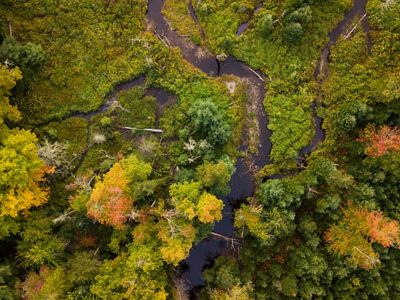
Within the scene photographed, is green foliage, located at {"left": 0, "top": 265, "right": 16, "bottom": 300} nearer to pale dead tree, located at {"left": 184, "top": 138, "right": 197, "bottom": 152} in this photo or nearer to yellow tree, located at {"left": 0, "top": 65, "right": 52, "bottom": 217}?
yellow tree, located at {"left": 0, "top": 65, "right": 52, "bottom": 217}

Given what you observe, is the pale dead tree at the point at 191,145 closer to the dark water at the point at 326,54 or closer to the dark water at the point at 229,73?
the dark water at the point at 229,73

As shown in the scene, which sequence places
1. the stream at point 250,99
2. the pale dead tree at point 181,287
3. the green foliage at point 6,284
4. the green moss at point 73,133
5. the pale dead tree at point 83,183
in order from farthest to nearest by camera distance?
the stream at point 250,99 → the green moss at point 73,133 → the pale dead tree at point 181,287 → the pale dead tree at point 83,183 → the green foliage at point 6,284

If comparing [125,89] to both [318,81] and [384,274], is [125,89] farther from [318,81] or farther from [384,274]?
[384,274]

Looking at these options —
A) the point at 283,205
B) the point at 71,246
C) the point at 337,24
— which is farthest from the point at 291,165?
the point at 71,246

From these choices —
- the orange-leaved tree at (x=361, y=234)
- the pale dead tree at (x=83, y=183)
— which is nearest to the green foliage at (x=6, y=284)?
the pale dead tree at (x=83, y=183)

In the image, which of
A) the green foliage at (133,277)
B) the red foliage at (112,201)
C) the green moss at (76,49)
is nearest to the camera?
the green foliage at (133,277)

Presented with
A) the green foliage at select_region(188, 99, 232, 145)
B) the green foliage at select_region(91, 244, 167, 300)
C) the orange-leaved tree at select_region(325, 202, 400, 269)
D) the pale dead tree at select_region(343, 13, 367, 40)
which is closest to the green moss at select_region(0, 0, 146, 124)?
the green foliage at select_region(188, 99, 232, 145)
